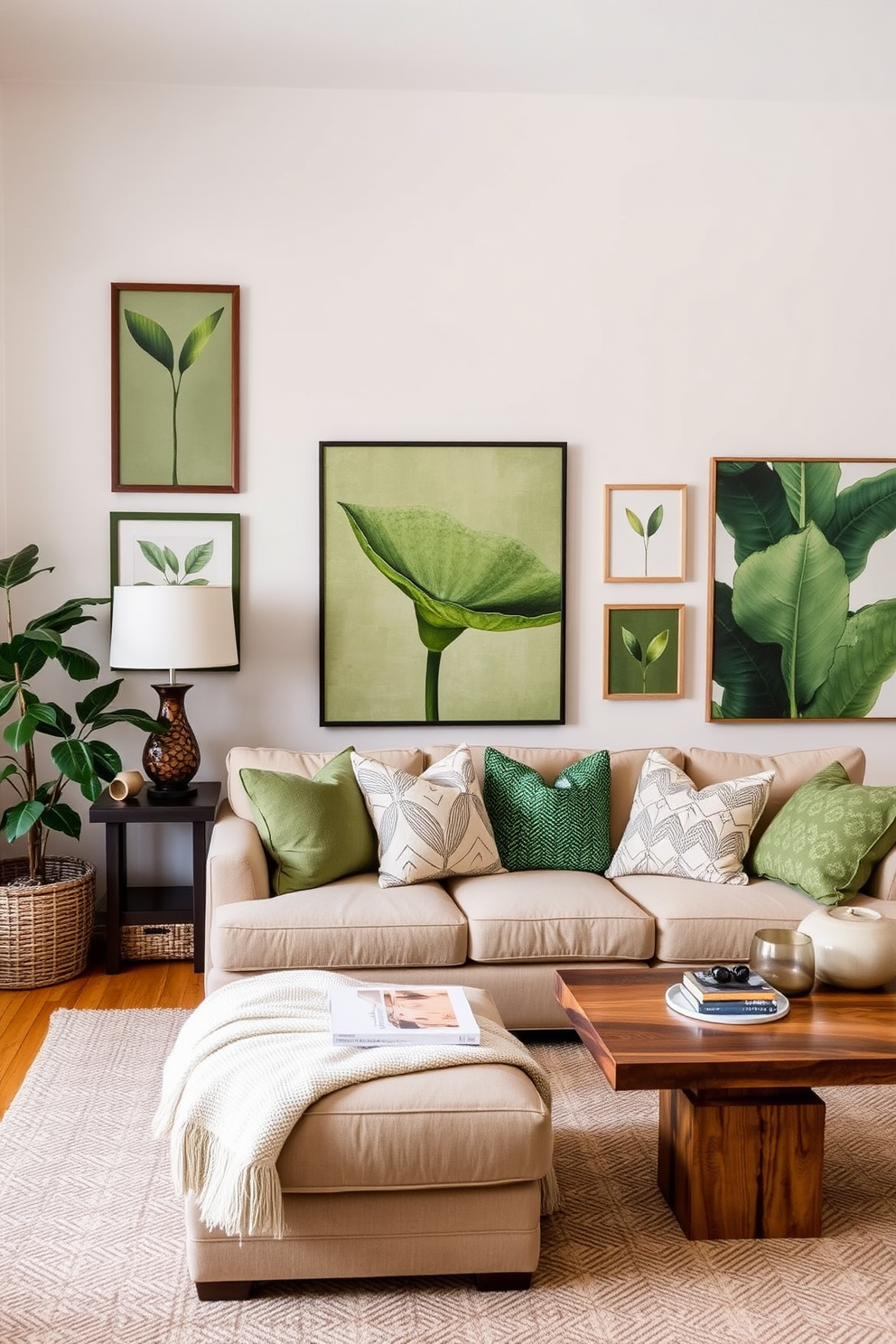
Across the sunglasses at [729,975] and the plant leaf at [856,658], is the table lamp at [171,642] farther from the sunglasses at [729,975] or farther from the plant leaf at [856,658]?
the plant leaf at [856,658]

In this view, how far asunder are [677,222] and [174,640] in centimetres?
239

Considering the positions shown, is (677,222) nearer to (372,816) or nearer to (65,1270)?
(372,816)

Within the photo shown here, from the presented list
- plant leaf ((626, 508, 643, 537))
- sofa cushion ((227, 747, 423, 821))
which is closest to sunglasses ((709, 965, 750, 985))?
sofa cushion ((227, 747, 423, 821))

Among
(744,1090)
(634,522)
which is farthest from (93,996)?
(634,522)

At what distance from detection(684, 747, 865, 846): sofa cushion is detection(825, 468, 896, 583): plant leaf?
33.1 inches

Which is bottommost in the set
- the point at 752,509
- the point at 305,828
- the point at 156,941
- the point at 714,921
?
the point at 156,941

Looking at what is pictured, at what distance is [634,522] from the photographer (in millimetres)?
4355

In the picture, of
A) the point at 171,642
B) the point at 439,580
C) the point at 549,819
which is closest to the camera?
the point at 549,819

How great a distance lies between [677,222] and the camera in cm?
431

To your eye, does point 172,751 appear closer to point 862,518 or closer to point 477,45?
point 477,45

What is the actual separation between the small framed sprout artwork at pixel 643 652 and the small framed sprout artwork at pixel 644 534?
13 cm

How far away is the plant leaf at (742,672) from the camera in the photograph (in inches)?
173

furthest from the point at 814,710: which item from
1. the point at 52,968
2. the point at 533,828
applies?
the point at 52,968

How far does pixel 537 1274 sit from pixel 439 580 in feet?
8.38
